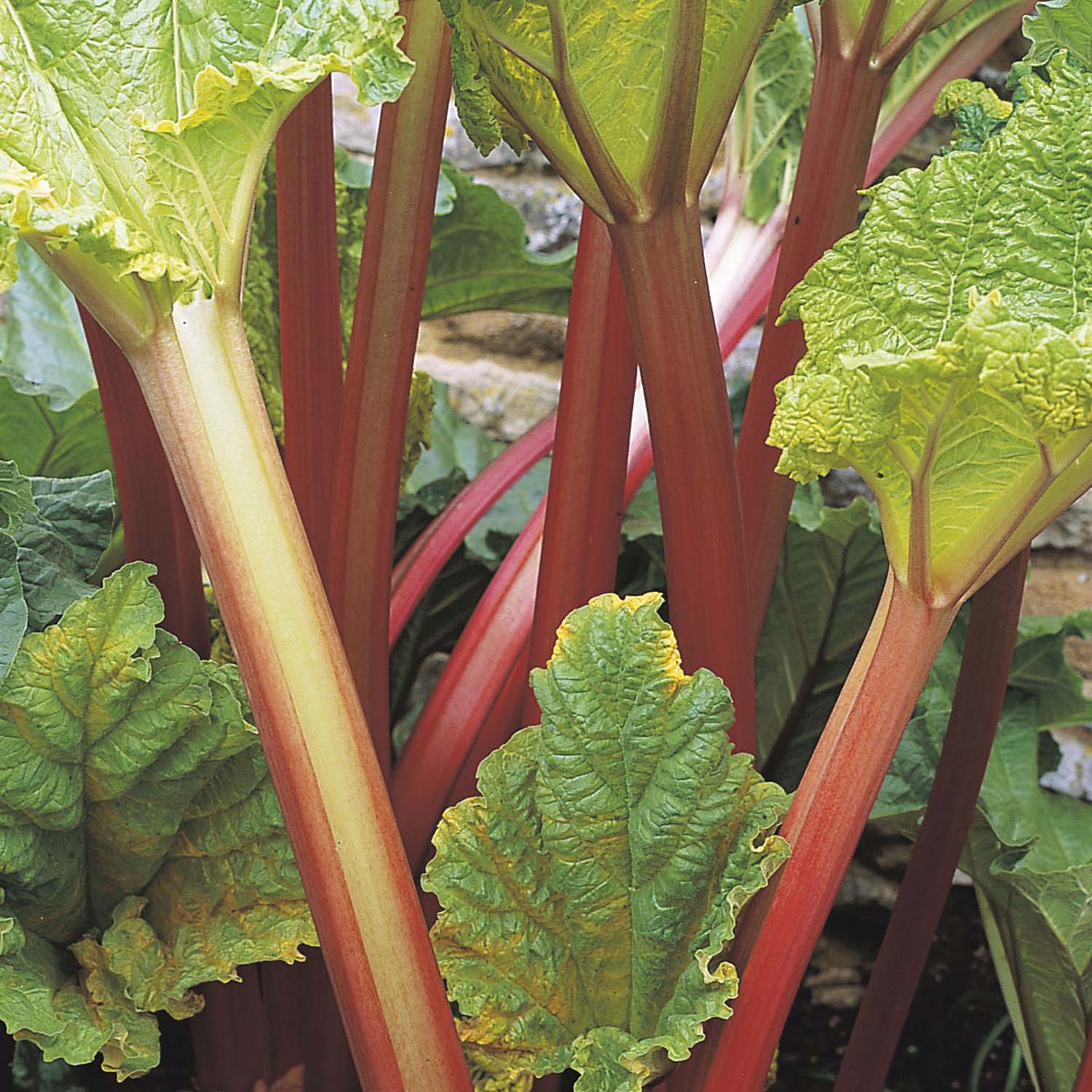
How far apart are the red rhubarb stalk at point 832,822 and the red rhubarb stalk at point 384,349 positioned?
0.26 meters

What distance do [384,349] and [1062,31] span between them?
35cm

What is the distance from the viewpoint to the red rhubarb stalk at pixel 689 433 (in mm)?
494

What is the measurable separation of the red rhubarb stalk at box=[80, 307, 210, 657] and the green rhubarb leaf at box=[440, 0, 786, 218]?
246mm

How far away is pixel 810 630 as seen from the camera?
980mm

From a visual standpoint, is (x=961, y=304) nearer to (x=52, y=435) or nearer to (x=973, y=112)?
(x=973, y=112)

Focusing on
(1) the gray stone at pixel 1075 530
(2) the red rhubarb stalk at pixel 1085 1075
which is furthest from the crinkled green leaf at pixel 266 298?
(1) the gray stone at pixel 1075 530

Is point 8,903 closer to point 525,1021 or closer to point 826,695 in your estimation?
point 525,1021

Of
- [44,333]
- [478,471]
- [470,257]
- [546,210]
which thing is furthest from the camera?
[546,210]

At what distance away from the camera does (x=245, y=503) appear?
1.45 ft

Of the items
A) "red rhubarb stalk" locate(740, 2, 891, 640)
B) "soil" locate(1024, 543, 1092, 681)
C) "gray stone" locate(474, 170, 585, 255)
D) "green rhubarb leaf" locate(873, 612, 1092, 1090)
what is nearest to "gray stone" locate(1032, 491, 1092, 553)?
"soil" locate(1024, 543, 1092, 681)

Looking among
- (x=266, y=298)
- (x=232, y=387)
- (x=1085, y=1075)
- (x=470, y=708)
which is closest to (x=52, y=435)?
(x=266, y=298)

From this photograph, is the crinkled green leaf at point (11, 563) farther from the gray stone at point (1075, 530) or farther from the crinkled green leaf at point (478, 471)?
the gray stone at point (1075, 530)

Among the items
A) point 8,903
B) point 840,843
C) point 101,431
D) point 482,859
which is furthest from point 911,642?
point 101,431

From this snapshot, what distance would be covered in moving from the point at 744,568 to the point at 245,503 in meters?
0.23
